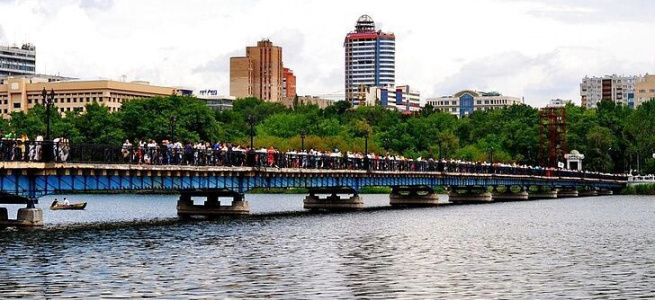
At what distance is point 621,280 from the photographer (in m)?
45.9

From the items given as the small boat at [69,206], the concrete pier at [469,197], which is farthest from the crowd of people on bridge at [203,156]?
the small boat at [69,206]

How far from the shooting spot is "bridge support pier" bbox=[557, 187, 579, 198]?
18650 cm

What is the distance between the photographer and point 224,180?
88.9 m

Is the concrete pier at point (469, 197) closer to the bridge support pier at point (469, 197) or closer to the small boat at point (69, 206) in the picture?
the bridge support pier at point (469, 197)

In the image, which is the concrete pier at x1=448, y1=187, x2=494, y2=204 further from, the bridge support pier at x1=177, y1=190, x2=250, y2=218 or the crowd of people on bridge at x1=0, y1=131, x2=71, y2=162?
the crowd of people on bridge at x1=0, y1=131, x2=71, y2=162

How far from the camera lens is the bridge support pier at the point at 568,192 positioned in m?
186

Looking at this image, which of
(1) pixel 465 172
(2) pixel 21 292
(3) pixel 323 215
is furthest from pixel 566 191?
(2) pixel 21 292

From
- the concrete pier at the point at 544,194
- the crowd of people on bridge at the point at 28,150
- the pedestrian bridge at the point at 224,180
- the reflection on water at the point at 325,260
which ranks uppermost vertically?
the crowd of people on bridge at the point at 28,150

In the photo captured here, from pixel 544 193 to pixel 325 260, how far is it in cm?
12888

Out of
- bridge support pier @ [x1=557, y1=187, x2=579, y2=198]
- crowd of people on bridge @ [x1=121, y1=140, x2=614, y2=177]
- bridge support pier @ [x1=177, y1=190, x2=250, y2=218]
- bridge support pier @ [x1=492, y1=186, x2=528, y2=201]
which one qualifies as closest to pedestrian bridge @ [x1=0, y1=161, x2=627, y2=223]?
bridge support pier @ [x1=177, y1=190, x2=250, y2=218]

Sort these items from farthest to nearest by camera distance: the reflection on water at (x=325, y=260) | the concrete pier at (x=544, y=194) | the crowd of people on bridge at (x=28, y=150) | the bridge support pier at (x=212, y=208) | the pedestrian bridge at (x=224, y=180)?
1. the concrete pier at (x=544, y=194)
2. the bridge support pier at (x=212, y=208)
3. the pedestrian bridge at (x=224, y=180)
4. the crowd of people on bridge at (x=28, y=150)
5. the reflection on water at (x=325, y=260)

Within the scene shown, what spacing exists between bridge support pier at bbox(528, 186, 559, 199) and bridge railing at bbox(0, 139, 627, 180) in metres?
42.5

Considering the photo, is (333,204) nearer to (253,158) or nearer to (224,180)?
(253,158)

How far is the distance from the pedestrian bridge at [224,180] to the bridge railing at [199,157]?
48cm
